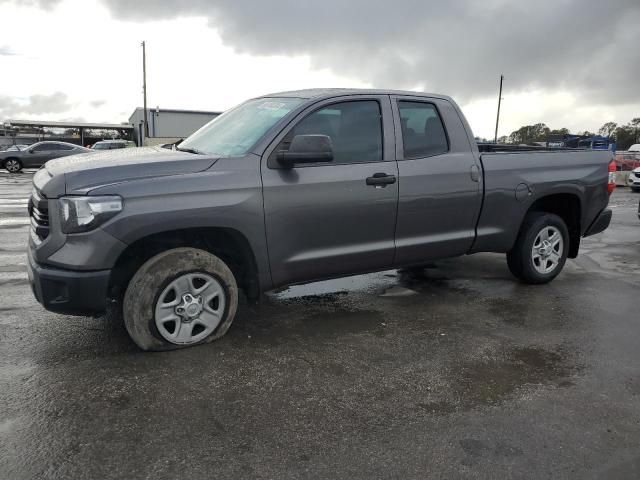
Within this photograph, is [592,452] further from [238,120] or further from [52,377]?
[238,120]

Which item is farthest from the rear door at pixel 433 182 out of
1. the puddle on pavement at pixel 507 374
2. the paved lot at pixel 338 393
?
the puddle on pavement at pixel 507 374

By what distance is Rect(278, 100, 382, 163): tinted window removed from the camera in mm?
4164

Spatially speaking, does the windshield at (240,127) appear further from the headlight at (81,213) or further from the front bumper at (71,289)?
the front bumper at (71,289)

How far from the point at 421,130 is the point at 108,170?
262 centimetres

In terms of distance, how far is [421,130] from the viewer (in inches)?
185

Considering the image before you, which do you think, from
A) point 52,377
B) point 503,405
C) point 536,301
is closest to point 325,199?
point 503,405

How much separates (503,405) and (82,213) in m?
2.78

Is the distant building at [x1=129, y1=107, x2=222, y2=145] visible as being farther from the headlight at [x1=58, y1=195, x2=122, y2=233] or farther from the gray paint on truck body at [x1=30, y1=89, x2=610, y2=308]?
the headlight at [x1=58, y1=195, x2=122, y2=233]

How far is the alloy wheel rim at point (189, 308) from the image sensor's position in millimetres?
3654

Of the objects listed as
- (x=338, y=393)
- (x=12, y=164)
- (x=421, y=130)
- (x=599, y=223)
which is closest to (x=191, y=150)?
(x=421, y=130)

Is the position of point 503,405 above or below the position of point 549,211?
below

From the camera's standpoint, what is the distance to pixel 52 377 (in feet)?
11.0

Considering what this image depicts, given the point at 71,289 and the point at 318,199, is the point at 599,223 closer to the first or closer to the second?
the point at 318,199

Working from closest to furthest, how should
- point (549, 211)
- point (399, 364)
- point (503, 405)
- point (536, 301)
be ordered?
point (503, 405), point (399, 364), point (536, 301), point (549, 211)
